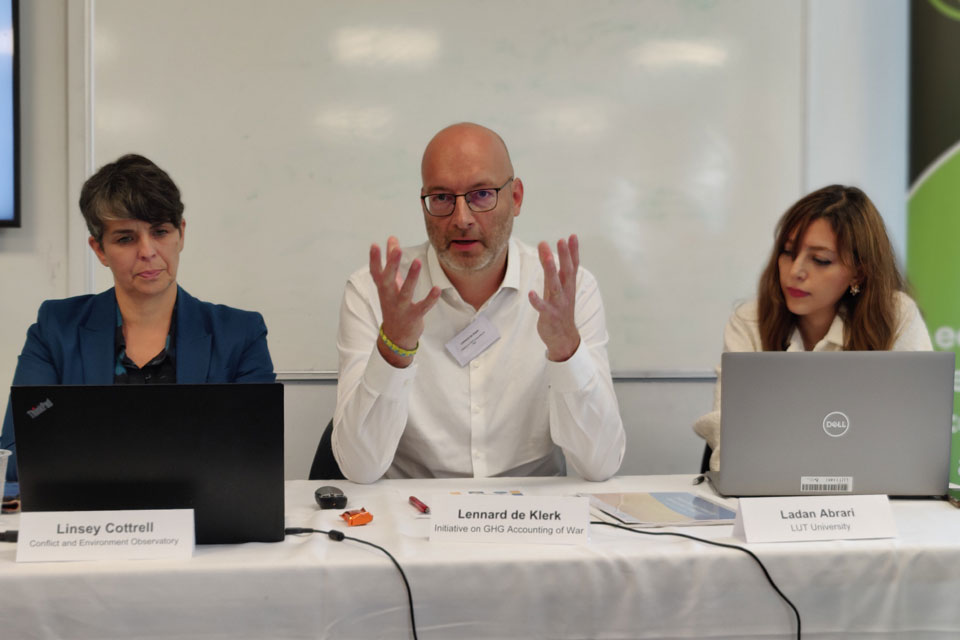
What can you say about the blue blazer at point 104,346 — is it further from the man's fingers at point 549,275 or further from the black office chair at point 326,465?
the man's fingers at point 549,275

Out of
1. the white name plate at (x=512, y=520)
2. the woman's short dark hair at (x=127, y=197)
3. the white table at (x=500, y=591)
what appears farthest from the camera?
the woman's short dark hair at (x=127, y=197)

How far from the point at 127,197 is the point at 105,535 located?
3.19 feet

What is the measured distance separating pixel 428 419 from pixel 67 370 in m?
0.88

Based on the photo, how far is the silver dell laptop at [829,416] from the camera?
1.41 m

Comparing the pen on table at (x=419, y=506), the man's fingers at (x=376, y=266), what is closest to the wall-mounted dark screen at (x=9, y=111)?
the man's fingers at (x=376, y=266)

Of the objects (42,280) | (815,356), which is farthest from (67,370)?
(815,356)

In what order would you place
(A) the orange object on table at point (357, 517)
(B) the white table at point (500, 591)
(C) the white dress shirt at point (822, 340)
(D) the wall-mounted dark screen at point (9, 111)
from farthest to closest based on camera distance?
(D) the wall-mounted dark screen at point (9, 111), (C) the white dress shirt at point (822, 340), (A) the orange object on table at point (357, 517), (B) the white table at point (500, 591)

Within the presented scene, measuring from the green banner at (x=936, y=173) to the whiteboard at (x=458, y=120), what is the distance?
418mm

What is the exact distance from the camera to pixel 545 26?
283 cm

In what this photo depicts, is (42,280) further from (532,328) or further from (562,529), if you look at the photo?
(562,529)

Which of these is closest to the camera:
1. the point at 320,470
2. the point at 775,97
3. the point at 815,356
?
the point at 815,356

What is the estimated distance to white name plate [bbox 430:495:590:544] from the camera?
121cm

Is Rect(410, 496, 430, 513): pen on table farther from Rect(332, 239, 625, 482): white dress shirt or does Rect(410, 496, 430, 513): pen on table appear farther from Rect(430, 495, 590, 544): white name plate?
Rect(332, 239, 625, 482): white dress shirt

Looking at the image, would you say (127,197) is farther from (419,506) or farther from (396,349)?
(419,506)
